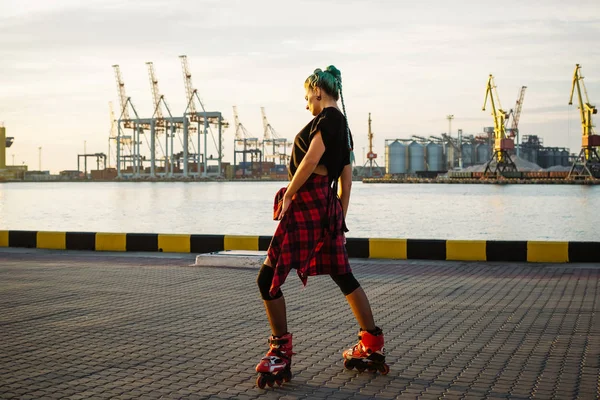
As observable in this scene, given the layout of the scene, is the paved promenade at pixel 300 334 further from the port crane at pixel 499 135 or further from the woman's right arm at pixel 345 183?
the port crane at pixel 499 135

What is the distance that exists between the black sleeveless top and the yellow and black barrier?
617 centimetres

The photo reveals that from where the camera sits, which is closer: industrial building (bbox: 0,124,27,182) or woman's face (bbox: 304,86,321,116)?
woman's face (bbox: 304,86,321,116)

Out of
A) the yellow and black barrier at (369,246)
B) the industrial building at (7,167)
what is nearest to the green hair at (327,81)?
the yellow and black barrier at (369,246)

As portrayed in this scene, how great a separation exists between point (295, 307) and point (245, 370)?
2.06 metres

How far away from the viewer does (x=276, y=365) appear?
12.6 ft

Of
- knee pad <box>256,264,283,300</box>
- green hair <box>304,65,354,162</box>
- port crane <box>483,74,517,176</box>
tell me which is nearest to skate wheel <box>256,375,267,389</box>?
knee pad <box>256,264,283,300</box>

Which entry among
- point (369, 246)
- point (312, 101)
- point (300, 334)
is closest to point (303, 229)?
point (312, 101)

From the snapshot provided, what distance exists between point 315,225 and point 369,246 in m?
6.50

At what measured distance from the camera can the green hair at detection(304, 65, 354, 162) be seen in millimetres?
4023

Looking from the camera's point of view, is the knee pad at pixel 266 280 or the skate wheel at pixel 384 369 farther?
the skate wheel at pixel 384 369

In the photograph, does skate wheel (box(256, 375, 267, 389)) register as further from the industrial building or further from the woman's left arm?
the industrial building

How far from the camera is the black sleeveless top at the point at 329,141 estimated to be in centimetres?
388

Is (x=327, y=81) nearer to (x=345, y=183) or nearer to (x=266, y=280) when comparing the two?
(x=345, y=183)

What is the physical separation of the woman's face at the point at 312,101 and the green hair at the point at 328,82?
0.07 ft
